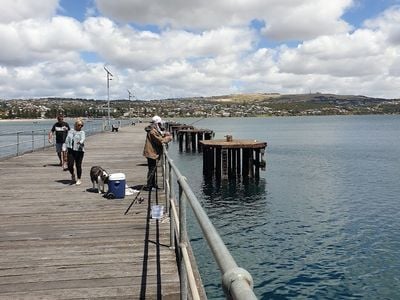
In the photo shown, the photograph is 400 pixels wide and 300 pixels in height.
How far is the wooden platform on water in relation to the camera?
478 centimetres

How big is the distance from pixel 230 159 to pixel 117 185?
1715 cm

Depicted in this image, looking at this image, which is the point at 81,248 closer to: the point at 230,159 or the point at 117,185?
the point at 117,185

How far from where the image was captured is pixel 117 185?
9961mm

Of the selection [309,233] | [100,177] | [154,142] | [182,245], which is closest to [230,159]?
[309,233]

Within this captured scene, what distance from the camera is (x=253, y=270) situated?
36.0ft

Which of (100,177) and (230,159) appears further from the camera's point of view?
(230,159)

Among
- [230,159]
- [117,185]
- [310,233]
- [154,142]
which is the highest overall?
[154,142]

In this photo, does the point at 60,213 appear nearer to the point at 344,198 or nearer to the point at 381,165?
the point at 344,198

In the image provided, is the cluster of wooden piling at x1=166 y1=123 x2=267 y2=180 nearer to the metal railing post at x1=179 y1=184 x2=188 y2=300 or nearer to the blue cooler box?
the blue cooler box

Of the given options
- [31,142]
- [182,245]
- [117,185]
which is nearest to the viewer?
[182,245]

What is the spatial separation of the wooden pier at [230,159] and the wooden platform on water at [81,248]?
15.1m

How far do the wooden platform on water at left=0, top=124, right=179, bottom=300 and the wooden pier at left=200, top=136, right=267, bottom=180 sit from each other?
1506 centimetres

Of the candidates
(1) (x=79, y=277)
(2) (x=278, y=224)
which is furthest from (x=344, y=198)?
(1) (x=79, y=277)

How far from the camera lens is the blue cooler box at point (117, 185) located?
32.7 ft
